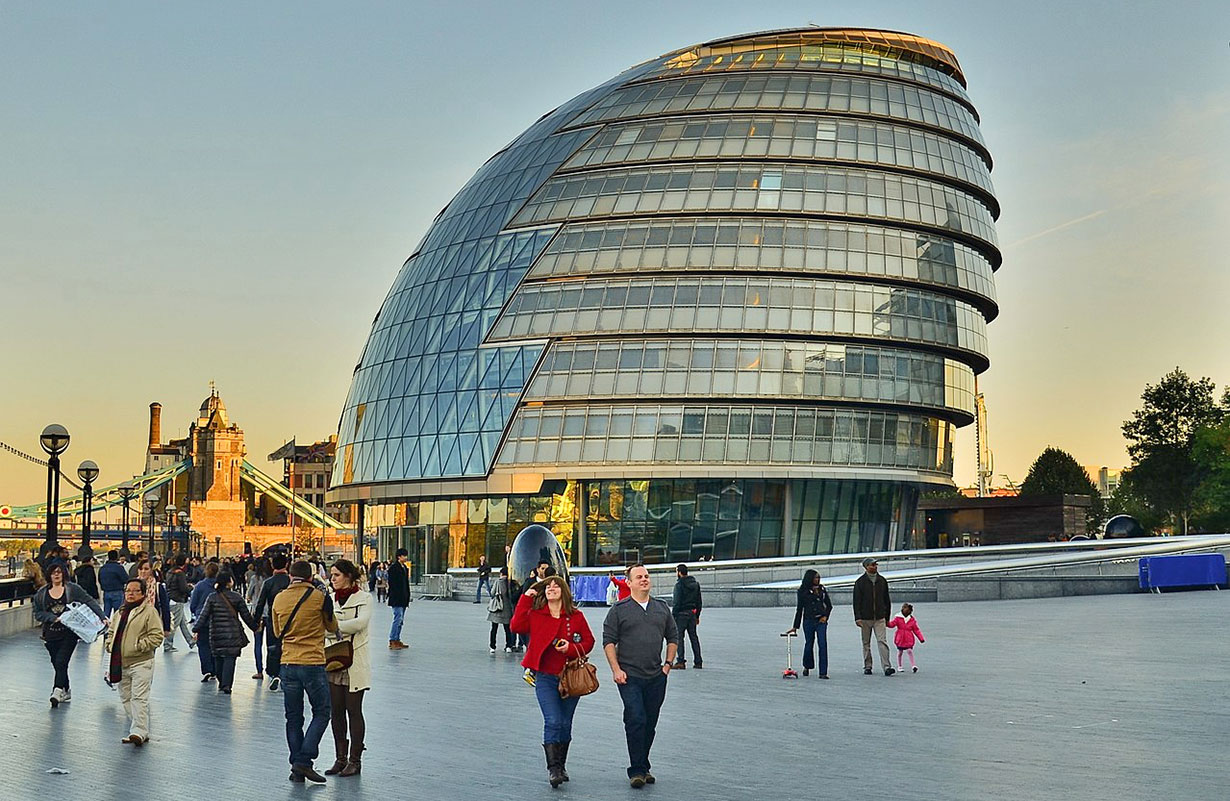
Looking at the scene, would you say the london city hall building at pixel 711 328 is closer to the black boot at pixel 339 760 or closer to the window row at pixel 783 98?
the window row at pixel 783 98

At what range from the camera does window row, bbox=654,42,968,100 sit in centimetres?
8269

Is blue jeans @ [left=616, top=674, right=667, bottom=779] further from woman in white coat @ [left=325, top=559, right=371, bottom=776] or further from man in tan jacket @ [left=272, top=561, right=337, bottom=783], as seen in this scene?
man in tan jacket @ [left=272, top=561, right=337, bottom=783]

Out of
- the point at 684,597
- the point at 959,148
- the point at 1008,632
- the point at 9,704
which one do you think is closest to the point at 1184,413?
the point at 959,148

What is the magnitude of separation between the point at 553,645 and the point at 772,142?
66676 mm

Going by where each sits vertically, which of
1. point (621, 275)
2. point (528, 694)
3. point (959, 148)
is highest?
point (959, 148)

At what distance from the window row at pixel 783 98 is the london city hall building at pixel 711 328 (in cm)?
19

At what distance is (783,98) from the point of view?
79.2m

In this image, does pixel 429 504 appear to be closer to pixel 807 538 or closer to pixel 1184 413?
pixel 807 538

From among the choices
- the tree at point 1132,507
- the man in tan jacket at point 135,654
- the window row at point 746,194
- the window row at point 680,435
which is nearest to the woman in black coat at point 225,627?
the man in tan jacket at point 135,654

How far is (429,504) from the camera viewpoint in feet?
269

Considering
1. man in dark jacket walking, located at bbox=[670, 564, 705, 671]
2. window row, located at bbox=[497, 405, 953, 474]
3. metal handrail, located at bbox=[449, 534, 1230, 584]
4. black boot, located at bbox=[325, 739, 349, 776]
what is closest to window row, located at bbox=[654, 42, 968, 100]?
window row, located at bbox=[497, 405, 953, 474]

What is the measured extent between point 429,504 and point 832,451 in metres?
23.1

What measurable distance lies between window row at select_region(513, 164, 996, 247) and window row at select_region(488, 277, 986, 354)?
4.15m

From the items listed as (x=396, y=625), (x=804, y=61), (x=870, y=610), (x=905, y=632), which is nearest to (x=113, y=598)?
(x=396, y=625)
